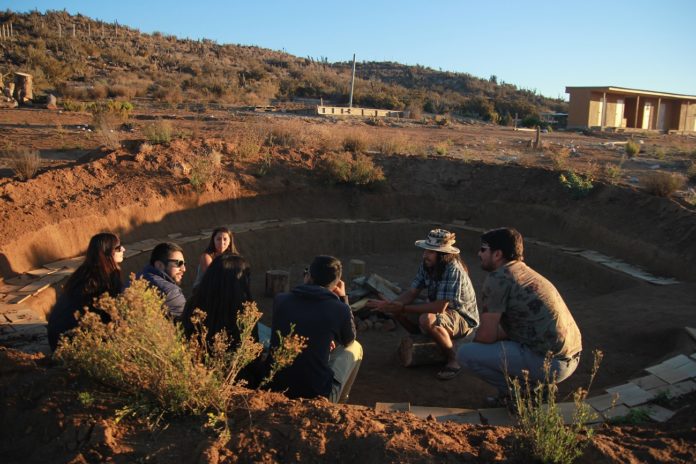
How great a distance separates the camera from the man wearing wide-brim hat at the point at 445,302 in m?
5.53

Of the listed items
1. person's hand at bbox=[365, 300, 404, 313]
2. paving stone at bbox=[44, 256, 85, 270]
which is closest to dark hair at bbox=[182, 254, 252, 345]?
person's hand at bbox=[365, 300, 404, 313]

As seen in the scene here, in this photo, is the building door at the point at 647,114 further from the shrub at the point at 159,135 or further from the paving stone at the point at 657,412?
the paving stone at the point at 657,412

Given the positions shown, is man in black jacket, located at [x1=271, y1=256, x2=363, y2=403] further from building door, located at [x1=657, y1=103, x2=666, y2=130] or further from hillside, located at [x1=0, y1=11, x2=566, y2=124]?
building door, located at [x1=657, y1=103, x2=666, y2=130]

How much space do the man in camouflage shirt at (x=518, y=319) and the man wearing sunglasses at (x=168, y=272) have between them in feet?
8.90

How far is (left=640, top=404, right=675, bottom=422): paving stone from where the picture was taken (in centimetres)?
420

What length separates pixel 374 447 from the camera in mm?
2887

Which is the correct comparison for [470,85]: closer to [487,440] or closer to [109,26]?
[109,26]

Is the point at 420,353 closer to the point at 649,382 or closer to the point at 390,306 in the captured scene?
the point at 390,306

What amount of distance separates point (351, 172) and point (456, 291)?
20.2ft

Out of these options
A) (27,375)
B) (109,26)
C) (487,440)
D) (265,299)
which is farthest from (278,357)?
(109,26)

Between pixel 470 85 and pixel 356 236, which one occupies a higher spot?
pixel 470 85

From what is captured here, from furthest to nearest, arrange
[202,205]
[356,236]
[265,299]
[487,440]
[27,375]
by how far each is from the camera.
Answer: [356,236] < [202,205] < [265,299] < [27,375] < [487,440]

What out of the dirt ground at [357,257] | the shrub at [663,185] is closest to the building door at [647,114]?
the dirt ground at [357,257]

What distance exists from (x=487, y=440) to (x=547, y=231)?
26.1 ft
